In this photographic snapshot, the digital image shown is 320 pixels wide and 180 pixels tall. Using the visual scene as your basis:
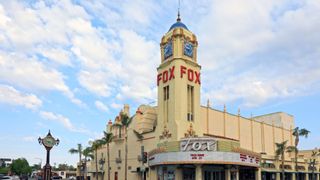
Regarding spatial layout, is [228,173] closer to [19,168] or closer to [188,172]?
[188,172]

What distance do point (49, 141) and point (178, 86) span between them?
27.6 m

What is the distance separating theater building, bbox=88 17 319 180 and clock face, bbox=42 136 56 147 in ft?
68.4

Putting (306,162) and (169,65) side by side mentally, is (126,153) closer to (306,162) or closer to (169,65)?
(169,65)

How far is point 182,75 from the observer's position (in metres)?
55.8

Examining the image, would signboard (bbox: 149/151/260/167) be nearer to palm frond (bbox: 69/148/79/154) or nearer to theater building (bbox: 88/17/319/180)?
theater building (bbox: 88/17/319/180)

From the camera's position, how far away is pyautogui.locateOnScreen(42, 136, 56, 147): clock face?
30406 millimetres

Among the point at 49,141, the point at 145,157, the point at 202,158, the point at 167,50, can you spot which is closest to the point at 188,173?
the point at 202,158

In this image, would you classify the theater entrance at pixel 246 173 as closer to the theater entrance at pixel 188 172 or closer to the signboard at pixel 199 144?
the theater entrance at pixel 188 172

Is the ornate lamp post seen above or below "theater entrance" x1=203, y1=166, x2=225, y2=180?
above

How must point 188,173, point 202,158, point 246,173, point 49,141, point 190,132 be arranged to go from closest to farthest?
point 49,141
point 202,158
point 188,173
point 190,132
point 246,173

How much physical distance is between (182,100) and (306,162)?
35925 mm

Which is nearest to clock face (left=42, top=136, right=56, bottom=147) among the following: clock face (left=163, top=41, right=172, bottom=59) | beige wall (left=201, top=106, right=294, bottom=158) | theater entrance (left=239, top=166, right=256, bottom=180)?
clock face (left=163, top=41, right=172, bottom=59)

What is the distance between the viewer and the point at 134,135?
63594mm

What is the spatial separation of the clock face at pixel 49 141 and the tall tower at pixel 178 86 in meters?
24.9
